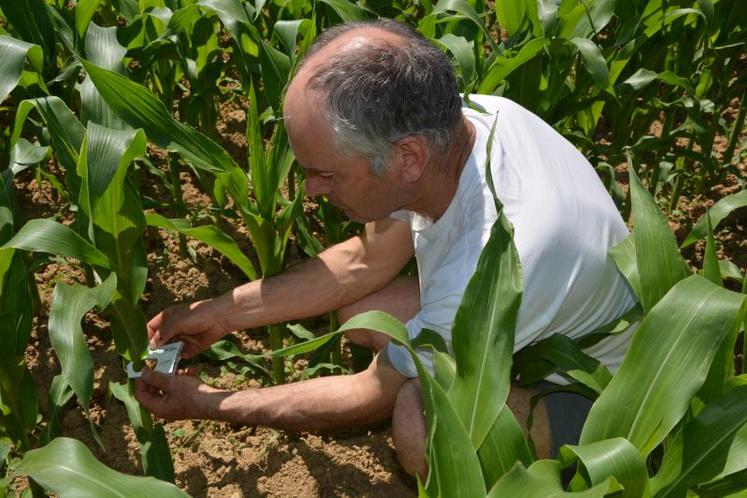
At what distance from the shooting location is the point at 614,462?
1.45m

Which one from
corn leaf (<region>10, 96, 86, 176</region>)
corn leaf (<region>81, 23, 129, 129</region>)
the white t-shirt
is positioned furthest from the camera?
corn leaf (<region>81, 23, 129, 129</region>)

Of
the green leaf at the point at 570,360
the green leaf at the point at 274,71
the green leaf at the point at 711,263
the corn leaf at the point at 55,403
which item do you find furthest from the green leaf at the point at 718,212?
the corn leaf at the point at 55,403

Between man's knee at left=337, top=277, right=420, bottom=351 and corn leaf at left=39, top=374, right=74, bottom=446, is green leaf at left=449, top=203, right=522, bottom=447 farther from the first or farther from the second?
corn leaf at left=39, top=374, right=74, bottom=446

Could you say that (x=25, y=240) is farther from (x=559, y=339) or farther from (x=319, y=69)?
(x=559, y=339)

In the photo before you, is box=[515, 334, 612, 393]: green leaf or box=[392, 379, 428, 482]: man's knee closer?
box=[515, 334, 612, 393]: green leaf

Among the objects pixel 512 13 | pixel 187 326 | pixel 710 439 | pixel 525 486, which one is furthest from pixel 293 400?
pixel 512 13

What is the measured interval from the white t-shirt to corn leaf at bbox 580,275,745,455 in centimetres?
32

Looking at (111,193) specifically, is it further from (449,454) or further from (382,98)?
(449,454)

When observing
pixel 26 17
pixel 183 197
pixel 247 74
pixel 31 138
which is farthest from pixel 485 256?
pixel 31 138

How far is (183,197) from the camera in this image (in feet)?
10.8

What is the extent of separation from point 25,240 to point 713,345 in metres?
1.27

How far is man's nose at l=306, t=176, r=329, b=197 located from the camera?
6.60ft

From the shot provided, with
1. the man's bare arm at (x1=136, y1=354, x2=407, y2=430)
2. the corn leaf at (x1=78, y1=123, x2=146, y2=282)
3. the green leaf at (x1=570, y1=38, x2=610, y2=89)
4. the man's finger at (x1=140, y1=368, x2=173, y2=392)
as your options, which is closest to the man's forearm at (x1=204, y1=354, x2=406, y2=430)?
the man's bare arm at (x1=136, y1=354, x2=407, y2=430)

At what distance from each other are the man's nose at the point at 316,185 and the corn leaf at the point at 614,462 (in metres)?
0.81
